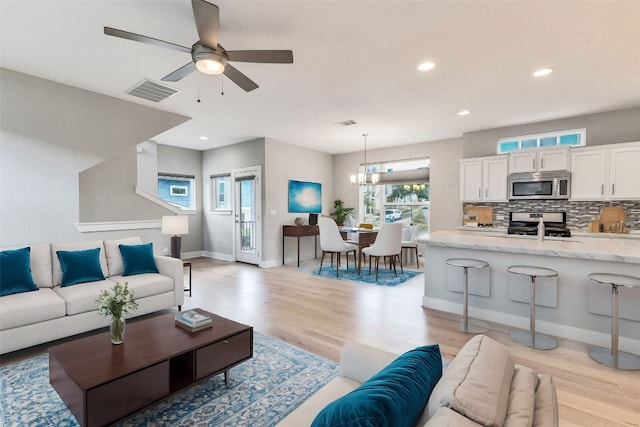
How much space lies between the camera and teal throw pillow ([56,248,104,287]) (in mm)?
3019

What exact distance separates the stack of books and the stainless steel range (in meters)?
4.72

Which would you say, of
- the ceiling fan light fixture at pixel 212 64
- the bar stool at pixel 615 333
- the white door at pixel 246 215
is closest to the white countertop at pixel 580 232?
the bar stool at pixel 615 333

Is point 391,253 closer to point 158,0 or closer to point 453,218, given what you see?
point 453,218

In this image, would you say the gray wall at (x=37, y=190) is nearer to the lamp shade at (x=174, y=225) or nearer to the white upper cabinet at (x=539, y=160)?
the lamp shade at (x=174, y=225)

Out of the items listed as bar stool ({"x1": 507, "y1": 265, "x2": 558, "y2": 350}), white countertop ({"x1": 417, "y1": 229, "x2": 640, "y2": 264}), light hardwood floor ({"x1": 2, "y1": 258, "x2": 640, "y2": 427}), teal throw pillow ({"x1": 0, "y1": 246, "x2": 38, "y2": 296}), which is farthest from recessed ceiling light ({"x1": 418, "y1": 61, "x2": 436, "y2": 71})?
teal throw pillow ({"x1": 0, "y1": 246, "x2": 38, "y2": 296})

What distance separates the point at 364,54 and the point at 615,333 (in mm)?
3233

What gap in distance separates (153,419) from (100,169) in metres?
4.09

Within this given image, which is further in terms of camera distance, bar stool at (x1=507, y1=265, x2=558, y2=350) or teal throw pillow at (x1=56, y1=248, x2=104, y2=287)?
teal throw pillow at (x1=56, y1=248, x2=104, y2=287)

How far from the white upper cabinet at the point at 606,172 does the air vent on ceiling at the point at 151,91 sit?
591 cm

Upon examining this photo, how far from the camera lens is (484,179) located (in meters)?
5.45

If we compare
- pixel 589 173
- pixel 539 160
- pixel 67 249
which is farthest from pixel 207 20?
pixel 589 173

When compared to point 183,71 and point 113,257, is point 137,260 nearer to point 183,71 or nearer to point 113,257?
point 113,257

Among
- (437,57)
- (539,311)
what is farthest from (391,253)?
(437,57)

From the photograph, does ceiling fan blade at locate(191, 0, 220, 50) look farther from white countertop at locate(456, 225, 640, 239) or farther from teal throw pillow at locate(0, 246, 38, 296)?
white countertop at locate(456, 225, 640, 239)
